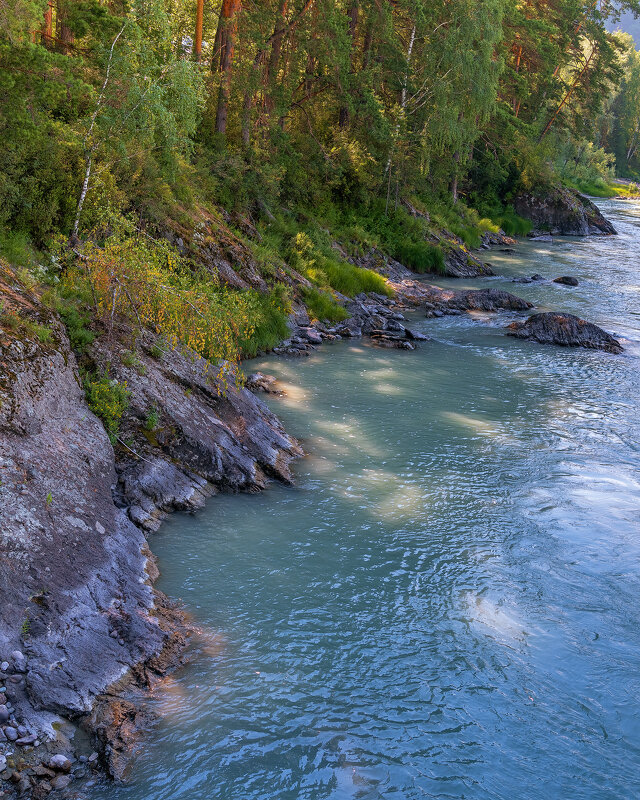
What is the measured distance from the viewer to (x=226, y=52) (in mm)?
23141

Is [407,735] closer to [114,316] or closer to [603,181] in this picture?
[114,316]

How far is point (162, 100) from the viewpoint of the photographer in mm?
15062

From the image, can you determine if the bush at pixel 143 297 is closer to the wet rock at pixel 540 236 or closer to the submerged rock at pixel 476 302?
the submerged rock at pixel 476 302

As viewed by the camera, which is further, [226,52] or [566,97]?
[566,97]

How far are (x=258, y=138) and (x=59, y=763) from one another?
23198mm

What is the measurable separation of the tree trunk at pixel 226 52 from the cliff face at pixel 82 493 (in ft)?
49.6

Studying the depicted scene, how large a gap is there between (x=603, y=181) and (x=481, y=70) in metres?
66.5

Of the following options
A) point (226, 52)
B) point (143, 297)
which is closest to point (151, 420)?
point (143, 297)

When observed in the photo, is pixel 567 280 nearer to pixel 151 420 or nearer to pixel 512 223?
pixel 512 223

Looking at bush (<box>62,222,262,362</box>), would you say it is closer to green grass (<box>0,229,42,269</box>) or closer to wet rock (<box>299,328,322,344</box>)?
green grass (<box>0,229,42,269</box>)

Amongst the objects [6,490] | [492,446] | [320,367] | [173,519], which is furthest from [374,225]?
[6,490]

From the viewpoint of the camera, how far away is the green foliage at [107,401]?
8977 mm

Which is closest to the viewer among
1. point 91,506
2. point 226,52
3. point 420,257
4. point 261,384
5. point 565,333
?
point 91,506

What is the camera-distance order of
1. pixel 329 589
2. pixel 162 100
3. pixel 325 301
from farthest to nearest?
pixel 325 301, pixel 162 100, pixel 329 589
